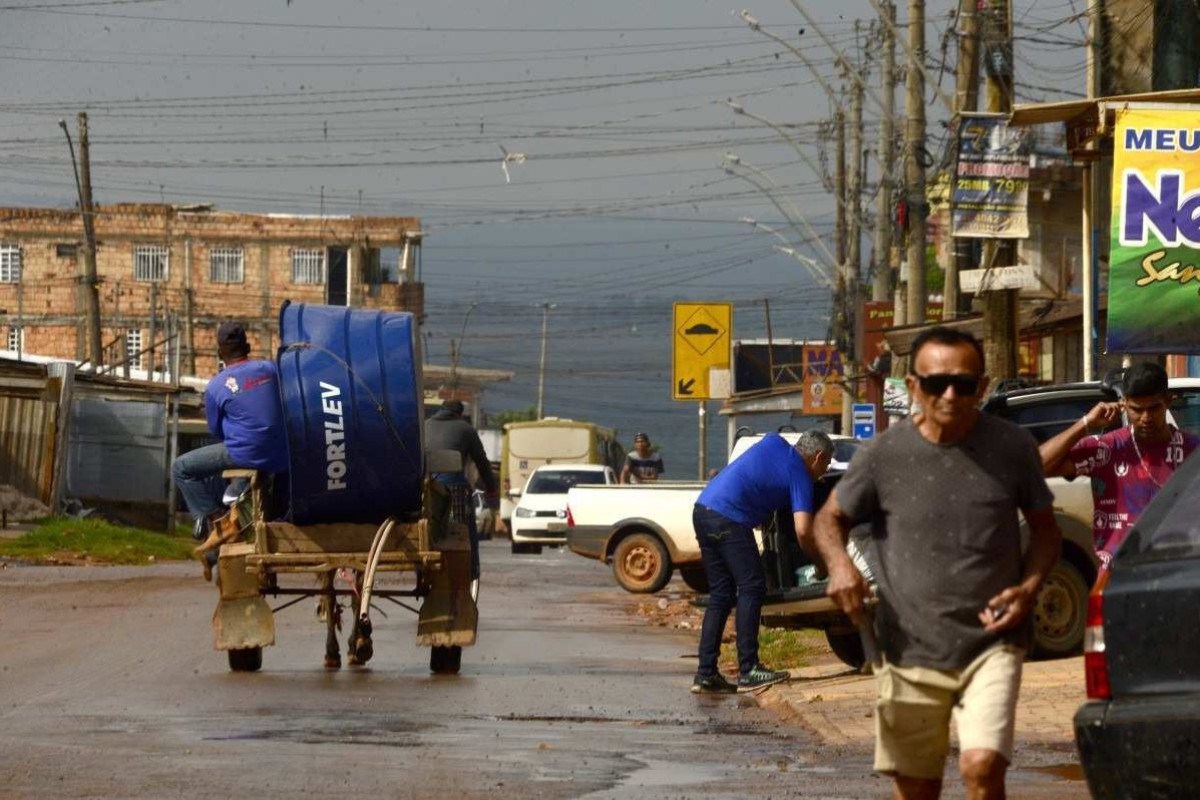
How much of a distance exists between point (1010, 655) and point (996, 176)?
15771mm

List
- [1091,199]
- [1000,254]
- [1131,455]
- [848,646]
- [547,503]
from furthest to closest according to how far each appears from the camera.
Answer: [547,503], [1000,254], [1091,199], [848,646], [1131,455]

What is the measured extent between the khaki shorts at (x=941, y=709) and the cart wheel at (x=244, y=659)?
8.09 metres

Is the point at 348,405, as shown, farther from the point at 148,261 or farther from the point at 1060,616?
the point at 148,261

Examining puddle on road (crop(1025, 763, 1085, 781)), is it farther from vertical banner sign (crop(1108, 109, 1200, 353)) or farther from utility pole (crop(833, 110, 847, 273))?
utility pole (crop(833, 110, 847, 273))

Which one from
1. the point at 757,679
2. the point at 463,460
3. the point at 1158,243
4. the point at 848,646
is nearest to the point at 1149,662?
the point at 757,679

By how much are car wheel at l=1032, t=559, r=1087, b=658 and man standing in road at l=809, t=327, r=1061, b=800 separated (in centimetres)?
883

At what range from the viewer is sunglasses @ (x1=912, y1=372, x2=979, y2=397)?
6.54m

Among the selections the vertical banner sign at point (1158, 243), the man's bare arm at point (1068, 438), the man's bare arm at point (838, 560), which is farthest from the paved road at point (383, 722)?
the vertical banner sign at point (1158, 243)

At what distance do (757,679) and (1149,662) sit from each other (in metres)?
7.98

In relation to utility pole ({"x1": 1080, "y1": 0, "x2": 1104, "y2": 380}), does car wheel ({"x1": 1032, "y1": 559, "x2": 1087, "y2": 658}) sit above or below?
below

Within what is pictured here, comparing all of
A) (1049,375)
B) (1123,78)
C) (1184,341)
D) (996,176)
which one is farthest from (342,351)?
(1049,375)

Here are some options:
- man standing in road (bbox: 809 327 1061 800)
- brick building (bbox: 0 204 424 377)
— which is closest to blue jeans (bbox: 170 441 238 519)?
man standing in road (bbox: 809 327 1061 800)

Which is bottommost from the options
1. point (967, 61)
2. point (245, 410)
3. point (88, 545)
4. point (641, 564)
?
point (88, 545)

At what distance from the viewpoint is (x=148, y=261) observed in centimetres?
9512
